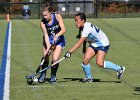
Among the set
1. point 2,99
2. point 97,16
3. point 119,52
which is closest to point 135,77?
point 2,99

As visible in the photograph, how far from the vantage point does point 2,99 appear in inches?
363

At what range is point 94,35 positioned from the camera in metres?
10.9

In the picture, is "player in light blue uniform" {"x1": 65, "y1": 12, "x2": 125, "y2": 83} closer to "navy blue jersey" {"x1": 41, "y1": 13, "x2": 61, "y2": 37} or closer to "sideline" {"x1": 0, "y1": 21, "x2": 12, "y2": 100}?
"navy blue jersey" {"x1": 41, "y1": 13, "x2": 61, "y2": 37}

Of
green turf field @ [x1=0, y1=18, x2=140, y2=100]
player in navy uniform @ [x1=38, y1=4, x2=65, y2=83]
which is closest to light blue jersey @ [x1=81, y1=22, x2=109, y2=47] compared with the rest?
player in navy uniform @ [x1=38, y1=4, x2=65, y2=83]

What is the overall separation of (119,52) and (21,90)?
892cm

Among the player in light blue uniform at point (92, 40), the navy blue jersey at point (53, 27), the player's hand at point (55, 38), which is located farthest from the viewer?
the navy blue jersey at point (53, 27)

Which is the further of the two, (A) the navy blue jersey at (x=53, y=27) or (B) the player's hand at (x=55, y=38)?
(A) the navy blue jersey at (x=53, y=27)

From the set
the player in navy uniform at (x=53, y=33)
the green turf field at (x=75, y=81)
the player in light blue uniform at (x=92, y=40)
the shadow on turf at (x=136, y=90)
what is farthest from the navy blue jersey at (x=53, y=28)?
the shadow on turf at (x=136, y=90)

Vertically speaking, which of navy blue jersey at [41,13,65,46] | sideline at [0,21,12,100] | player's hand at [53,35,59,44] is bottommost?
sideline at [0,21,12,100]

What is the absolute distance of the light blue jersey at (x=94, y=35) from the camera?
10.6 metres

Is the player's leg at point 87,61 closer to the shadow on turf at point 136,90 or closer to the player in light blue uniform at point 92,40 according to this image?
the player in light blue uniform at point 92,40

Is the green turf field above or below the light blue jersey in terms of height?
below

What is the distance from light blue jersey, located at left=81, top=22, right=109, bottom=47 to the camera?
10.6 meters

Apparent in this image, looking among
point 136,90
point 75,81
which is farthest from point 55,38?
point 136,90
